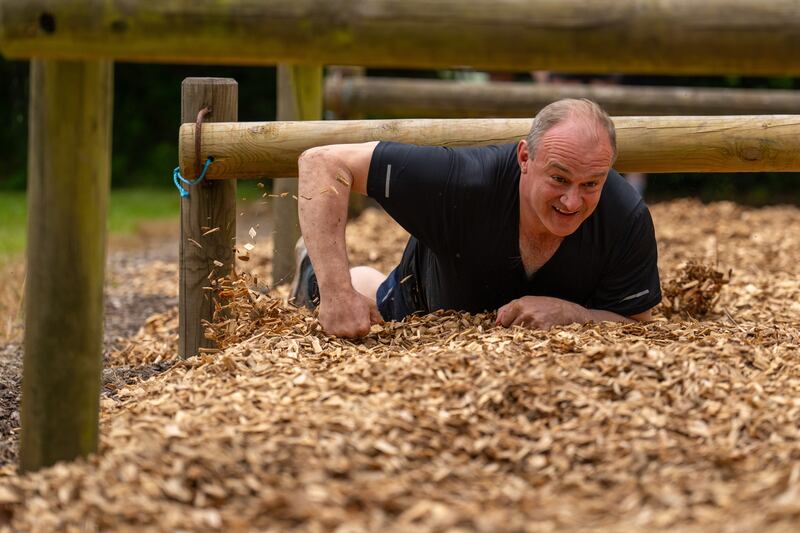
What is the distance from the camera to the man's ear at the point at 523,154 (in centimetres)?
391

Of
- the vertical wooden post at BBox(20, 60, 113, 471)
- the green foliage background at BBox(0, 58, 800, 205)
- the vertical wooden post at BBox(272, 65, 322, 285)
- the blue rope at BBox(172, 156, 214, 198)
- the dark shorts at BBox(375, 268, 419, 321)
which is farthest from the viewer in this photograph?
the green foliage background at BBox(0, 58, 800, 205)

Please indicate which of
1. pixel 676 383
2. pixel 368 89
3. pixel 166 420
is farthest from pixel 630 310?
pixel 368 89

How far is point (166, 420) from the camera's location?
301 centimetres

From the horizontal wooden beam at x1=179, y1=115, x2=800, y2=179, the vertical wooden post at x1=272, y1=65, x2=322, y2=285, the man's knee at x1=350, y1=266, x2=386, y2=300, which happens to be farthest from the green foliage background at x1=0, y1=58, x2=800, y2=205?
the horizontal wooden beam at x1=179, y1=115, x2=800, y2=179

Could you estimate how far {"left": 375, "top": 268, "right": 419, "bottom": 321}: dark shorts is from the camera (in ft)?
14.9

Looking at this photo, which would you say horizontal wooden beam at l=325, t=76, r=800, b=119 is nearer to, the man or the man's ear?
the man

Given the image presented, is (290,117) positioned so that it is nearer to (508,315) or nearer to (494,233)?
(494,233)

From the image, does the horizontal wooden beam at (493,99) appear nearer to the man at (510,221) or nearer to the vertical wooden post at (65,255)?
the man at (510,221)

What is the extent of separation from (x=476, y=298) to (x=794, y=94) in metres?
5.67

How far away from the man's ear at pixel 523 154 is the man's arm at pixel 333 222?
0.53 meters

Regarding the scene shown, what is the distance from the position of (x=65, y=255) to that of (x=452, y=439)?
1.08 metres

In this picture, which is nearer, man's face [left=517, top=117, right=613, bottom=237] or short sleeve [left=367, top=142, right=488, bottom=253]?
man's face [left=517, top=117, right=613, bottom=237]

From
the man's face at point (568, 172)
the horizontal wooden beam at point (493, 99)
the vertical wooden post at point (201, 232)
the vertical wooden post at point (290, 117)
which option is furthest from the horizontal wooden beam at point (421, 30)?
the horizontal wooden beam at point (493, 99)

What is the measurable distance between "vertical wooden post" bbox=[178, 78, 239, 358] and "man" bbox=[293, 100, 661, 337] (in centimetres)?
51
